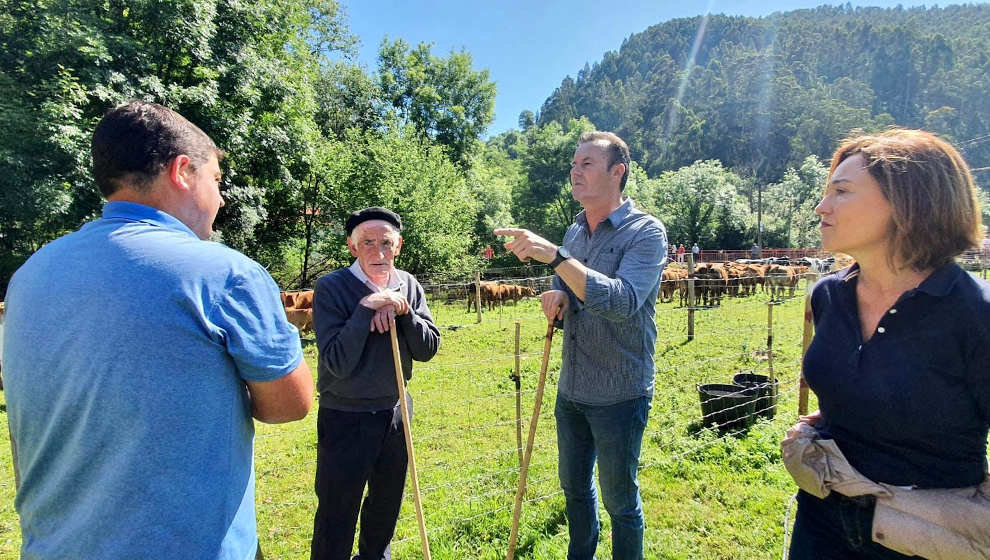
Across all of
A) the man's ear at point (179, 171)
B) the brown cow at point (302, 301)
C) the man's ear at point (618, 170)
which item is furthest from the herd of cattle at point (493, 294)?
the man's ear at point (179, 171)

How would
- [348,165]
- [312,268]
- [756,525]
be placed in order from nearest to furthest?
[756,525], [348,165], [312,268]

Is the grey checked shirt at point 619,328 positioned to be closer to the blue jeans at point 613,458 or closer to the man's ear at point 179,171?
the blue jeans at point 613,458

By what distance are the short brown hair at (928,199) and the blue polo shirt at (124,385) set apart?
204 cm

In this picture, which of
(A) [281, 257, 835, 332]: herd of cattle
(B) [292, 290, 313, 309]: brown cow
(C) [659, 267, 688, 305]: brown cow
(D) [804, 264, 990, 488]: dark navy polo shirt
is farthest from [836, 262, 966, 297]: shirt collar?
(C) [659, 267, 688, 305]: brown cow

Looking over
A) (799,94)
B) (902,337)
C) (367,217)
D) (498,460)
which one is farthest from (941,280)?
(799,94)

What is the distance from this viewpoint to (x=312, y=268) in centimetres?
2175

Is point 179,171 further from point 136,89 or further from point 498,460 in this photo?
point 136,89

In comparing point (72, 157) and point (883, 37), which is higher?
point (883, 37)

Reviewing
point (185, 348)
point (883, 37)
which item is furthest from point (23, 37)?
point (883, 37)

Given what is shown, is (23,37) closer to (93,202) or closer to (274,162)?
(93,202)

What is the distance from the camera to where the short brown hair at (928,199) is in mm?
1470

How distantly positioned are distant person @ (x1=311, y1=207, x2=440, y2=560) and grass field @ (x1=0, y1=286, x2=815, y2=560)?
1.00 m

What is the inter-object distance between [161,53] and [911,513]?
15.2 metres

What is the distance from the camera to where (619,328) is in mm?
2422
